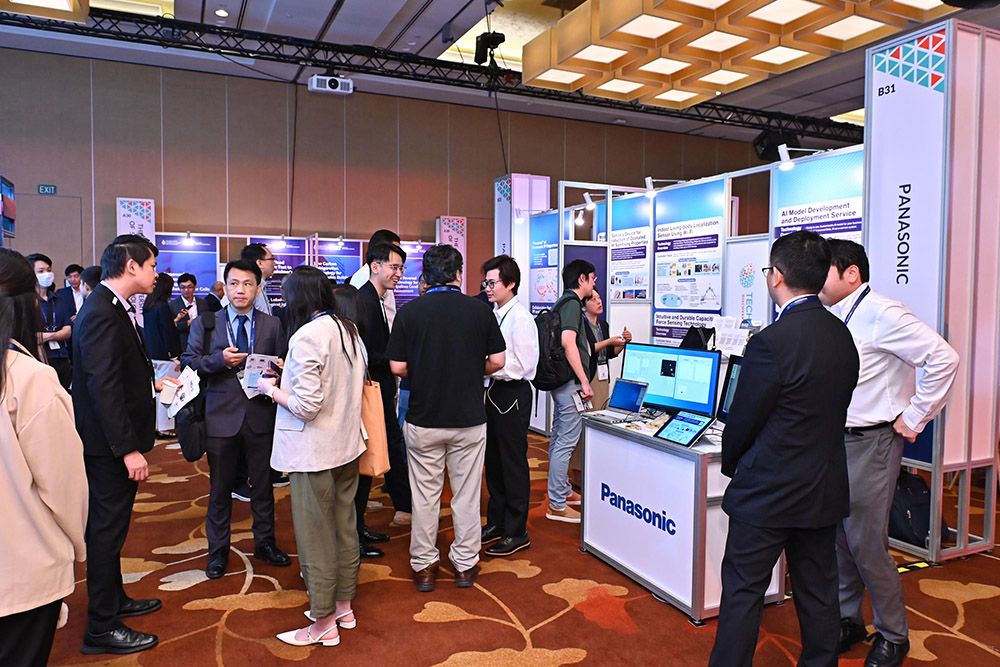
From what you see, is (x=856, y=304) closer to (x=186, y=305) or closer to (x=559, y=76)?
(x=559, y=76)

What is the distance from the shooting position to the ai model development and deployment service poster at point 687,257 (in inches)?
219

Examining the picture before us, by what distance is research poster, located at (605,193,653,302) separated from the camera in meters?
6.43

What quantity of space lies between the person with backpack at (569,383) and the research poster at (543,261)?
103 inches

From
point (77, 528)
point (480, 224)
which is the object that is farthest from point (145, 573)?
point (480, 224)

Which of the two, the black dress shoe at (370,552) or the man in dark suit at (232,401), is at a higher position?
the man in dark suit at (232,401)

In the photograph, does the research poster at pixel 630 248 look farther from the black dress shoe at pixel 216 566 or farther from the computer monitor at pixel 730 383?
the black dress shoe at pixel 216 566

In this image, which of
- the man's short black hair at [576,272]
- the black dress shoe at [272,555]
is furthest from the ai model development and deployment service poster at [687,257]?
the black dress shoe at [272,555]

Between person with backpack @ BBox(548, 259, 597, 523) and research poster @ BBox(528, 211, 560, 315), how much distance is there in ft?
8.58

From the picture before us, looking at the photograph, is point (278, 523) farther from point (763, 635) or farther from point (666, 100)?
point (666, 100)

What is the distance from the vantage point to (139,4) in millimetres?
7422

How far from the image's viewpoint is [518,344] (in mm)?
3553

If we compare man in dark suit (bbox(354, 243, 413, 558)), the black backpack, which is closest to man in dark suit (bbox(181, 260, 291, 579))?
man in dark suit (bbox(354, 243, 413, 558))

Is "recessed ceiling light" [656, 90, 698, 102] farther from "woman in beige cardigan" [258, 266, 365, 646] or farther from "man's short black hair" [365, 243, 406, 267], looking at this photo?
"woman in beige cardigan" [258, 266, 365, 646]

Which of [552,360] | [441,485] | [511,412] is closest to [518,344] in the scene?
[511,412]
